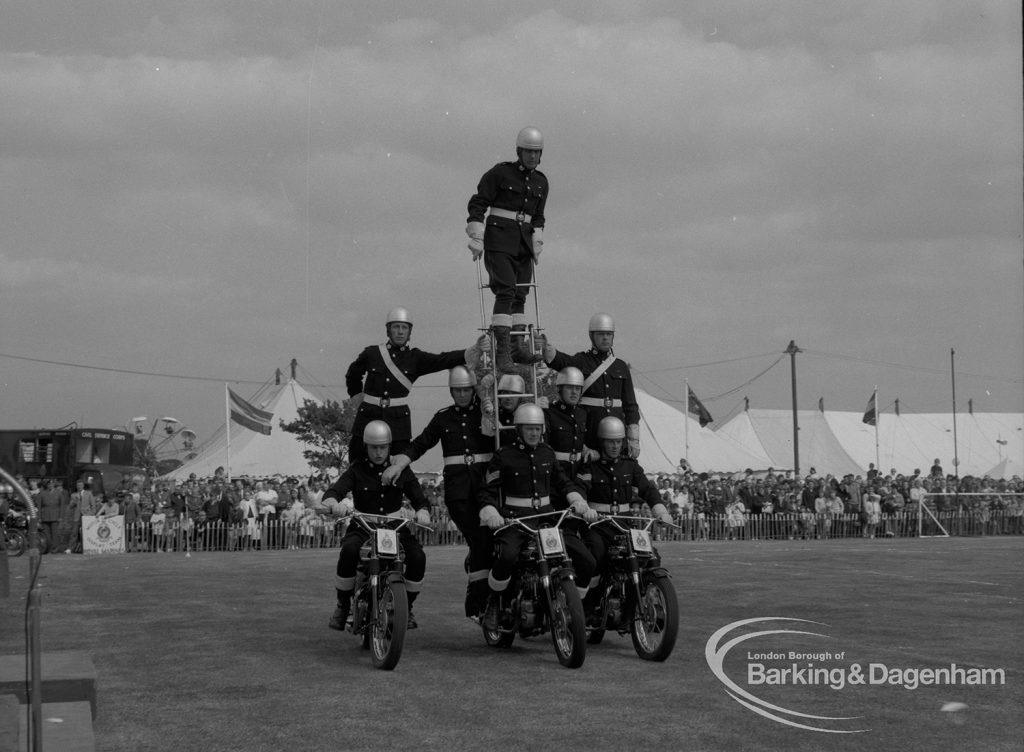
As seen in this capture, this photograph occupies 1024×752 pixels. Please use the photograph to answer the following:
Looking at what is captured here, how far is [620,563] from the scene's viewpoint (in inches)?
441

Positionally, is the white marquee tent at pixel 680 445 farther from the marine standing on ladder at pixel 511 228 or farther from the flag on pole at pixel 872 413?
the marine standing on ladder at pixel 511 228

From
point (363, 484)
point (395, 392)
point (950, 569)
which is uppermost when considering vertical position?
point (395, 392)

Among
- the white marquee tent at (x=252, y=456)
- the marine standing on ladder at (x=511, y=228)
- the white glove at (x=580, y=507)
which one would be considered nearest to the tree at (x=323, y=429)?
the white marquee tent at (x=252, y=456)

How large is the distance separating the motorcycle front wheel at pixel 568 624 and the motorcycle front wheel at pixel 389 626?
1154mm

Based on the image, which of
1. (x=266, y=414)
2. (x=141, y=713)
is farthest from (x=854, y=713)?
(x=266, y=414)

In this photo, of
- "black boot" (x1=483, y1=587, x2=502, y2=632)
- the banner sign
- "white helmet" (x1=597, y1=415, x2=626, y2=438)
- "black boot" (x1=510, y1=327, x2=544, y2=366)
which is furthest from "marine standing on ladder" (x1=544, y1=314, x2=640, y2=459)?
A: the banner sign

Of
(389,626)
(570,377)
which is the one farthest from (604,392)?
(389,626)

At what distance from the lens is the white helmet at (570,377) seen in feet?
39.6

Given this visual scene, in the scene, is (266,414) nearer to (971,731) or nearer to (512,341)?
(512,341)

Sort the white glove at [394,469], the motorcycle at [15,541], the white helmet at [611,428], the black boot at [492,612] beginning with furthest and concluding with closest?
the motorcycle at [15,541] → the white helmet at [611,428] → the black boot at [492,612] → the white glove at [394,469]

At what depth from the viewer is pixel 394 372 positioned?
1240 centimetres

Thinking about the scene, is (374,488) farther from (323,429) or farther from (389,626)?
(323,429)

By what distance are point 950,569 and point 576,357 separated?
9.81 m

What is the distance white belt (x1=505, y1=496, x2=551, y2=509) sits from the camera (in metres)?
11.0
